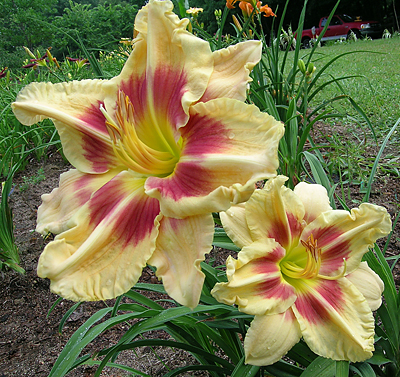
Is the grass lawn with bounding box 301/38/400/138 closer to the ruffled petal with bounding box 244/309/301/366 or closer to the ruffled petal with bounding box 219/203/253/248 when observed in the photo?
the ruffled petal with bounding box 219/203/253/248

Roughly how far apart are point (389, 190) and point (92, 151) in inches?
90.0

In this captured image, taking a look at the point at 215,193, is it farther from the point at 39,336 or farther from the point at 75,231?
the point at 39,336

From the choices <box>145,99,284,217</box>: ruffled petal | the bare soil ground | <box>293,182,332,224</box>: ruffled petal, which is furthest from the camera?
the bare soil ground

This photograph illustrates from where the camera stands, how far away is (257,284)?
0.83 metres

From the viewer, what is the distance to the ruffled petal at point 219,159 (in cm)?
65

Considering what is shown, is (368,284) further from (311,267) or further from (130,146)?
(130,146)

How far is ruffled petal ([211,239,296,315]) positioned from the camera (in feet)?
2.52

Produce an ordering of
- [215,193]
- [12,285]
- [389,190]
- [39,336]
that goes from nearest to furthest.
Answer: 1. [215,193]
2. [39,336]
3. [12,285]
4. [389,190]

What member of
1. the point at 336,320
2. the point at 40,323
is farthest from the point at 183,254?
the point at 40,323

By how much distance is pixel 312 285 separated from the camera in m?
0.91

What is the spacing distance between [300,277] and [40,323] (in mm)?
1643

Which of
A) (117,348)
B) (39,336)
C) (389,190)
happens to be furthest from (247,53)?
(389,190)

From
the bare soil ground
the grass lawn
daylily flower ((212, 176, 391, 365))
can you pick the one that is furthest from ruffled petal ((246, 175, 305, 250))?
the grass lawn

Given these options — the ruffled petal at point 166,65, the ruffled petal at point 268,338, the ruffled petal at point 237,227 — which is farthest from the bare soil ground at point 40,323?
the ruffled petal at point 166,65
